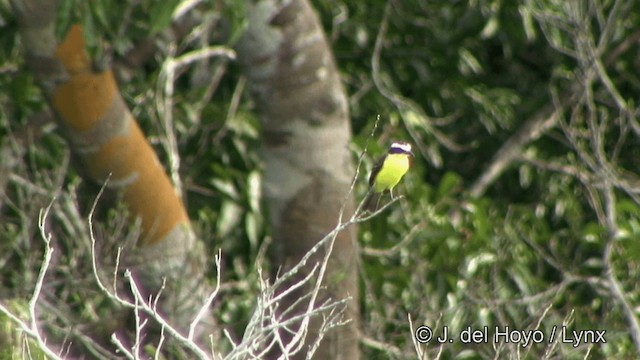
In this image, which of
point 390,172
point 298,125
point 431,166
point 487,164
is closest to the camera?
point 390,172

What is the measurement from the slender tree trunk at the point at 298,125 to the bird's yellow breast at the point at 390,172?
1029 mm

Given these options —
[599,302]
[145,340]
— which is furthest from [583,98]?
[145,340]

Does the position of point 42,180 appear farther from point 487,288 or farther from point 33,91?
point 487,288

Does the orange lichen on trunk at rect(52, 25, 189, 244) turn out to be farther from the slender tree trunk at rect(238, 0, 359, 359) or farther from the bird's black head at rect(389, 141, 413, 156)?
the bird's black head at rect(389, 141, 413, 156)

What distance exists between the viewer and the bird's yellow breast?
151 inches

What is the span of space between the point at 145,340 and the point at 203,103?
145cm

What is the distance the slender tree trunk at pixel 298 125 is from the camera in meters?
4.84

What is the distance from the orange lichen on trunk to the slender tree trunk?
0.44 metres

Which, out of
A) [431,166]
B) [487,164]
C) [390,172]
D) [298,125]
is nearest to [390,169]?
[390,172]

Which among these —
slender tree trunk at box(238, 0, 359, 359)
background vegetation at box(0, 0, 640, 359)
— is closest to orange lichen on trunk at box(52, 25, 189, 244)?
background vegetation at box(0, 0, 640, 359)

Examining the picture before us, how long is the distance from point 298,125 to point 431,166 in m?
2.60

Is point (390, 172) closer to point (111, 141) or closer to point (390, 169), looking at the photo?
point (390, 169)

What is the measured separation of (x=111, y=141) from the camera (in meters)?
4.91

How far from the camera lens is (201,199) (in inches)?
254
